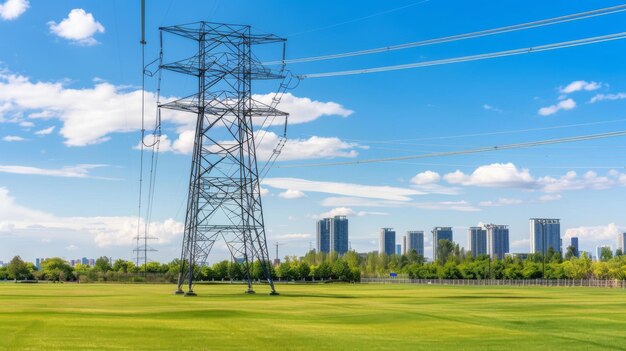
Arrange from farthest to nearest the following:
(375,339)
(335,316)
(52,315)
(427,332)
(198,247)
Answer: (198,247), (335,316), (52,315), (427,332), (375,339)

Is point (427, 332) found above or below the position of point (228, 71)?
below

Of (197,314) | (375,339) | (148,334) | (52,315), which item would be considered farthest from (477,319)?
(52,315)

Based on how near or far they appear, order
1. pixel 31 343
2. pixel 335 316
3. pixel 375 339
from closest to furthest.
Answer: pixel 31 343
pixel 375 339
pixel 335 316

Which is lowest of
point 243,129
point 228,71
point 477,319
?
point 477,319

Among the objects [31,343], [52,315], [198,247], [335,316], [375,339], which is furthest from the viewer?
[198,247]

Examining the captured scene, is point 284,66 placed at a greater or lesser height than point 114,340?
greater

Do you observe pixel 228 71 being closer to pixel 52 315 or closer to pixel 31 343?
pixel 52 315

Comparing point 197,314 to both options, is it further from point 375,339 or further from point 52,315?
point 375,339

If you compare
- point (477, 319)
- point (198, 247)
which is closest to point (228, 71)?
point (198, 247)

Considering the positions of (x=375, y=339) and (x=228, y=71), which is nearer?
(x=375, y=339)
